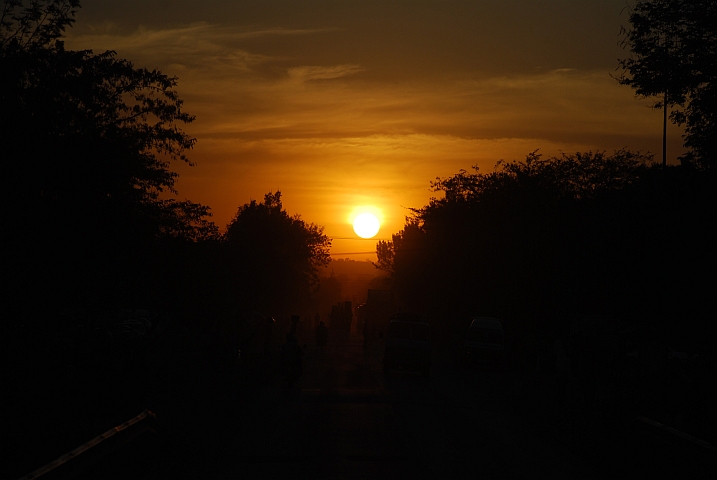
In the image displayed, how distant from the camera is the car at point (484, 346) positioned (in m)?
39.6

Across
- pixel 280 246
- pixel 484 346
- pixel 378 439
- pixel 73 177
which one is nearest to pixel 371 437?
pixel 378 439

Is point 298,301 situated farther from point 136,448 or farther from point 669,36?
point 136,448

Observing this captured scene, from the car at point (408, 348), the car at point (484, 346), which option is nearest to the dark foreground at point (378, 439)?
the car at point (408, 348)

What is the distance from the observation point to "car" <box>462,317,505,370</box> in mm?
39594

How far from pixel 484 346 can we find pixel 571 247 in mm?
6232

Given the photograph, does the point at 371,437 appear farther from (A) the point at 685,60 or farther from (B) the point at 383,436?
(A) the point at 685,60

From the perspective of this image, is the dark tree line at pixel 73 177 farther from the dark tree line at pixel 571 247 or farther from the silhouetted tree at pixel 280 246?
the silhouetted tree at pixel 280 246

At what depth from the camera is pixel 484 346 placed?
3984 centimetres

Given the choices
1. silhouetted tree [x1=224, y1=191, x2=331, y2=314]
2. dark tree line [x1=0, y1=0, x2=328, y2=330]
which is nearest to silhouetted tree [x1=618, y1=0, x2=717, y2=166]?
dark tree line [x1=0, y1=0, x2=328, y2=330]

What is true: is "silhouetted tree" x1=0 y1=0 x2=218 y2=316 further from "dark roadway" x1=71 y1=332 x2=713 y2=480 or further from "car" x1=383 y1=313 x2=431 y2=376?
"car" x1=383 y1=313 x2=431 y2=376

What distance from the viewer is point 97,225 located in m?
20.0

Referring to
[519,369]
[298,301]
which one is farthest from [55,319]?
[298,301]

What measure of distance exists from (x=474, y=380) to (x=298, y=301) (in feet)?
254

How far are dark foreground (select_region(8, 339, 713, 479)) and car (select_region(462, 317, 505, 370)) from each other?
1383cm
